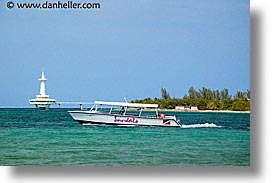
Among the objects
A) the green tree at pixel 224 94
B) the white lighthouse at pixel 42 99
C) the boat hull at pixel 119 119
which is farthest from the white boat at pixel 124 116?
the green tree at pixel 224 94

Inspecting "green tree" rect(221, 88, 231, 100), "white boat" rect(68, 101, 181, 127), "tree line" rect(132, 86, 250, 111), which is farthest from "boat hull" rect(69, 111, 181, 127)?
"green tree" rect(221, 88, 231, 100)

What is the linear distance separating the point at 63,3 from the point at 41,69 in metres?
0.60

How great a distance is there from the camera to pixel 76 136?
8125 millimetres

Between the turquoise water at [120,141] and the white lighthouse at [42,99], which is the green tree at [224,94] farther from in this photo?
the white lighthouse at [42,99]

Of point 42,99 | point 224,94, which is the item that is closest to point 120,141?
point 42,99

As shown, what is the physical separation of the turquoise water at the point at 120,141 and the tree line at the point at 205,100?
0.08 m

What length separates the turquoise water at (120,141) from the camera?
8.00m

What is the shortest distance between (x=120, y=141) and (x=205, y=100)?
0.82 meters

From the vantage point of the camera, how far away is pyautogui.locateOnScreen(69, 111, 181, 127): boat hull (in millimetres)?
8203

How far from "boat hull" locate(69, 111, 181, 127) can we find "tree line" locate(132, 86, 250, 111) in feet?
0.50

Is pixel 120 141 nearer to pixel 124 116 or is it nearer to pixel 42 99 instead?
pixel 124 116

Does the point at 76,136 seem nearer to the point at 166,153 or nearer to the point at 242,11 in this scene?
the point at 166,153

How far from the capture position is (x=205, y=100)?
8.08 m
